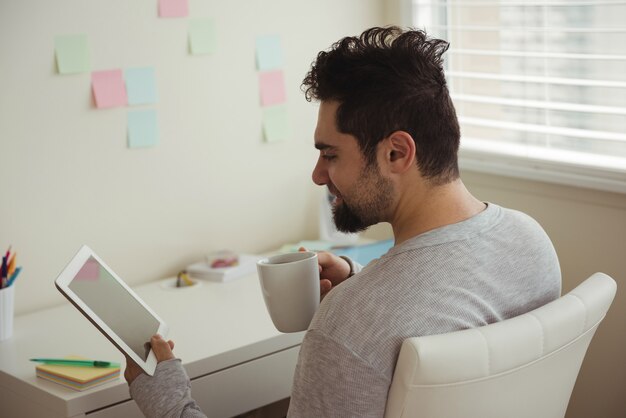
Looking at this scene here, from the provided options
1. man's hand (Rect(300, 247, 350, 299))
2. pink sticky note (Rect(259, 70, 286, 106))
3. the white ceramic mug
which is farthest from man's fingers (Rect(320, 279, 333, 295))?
pink sticky note (Rect(259, 70, 286, 106))

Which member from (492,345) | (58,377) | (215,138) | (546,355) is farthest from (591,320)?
(215,138)

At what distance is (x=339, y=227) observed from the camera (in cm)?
143

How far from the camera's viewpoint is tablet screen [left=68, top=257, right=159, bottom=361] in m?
1.43

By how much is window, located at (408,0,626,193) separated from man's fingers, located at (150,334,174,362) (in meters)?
1.10

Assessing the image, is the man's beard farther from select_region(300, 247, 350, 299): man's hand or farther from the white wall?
the white wall

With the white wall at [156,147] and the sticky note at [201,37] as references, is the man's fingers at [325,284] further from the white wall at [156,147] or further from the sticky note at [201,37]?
the sticky note at [201,37]

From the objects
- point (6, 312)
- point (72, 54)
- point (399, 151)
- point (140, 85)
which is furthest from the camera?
point (140, 85)

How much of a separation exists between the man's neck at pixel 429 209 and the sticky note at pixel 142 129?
1042mm

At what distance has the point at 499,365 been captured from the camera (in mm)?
1118

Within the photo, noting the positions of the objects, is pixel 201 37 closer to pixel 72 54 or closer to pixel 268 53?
pixel 268 53

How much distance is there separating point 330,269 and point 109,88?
0.82 meters

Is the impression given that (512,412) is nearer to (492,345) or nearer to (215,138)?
(492,345)

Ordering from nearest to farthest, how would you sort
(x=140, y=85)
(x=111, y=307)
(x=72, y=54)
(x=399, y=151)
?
1. (x=399, y=151)
2. (x=111, y=307)
3. (x=72, y=54)
4. (x=140, y=85)

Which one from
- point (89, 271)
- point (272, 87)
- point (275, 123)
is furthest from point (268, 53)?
point (89, 271)
